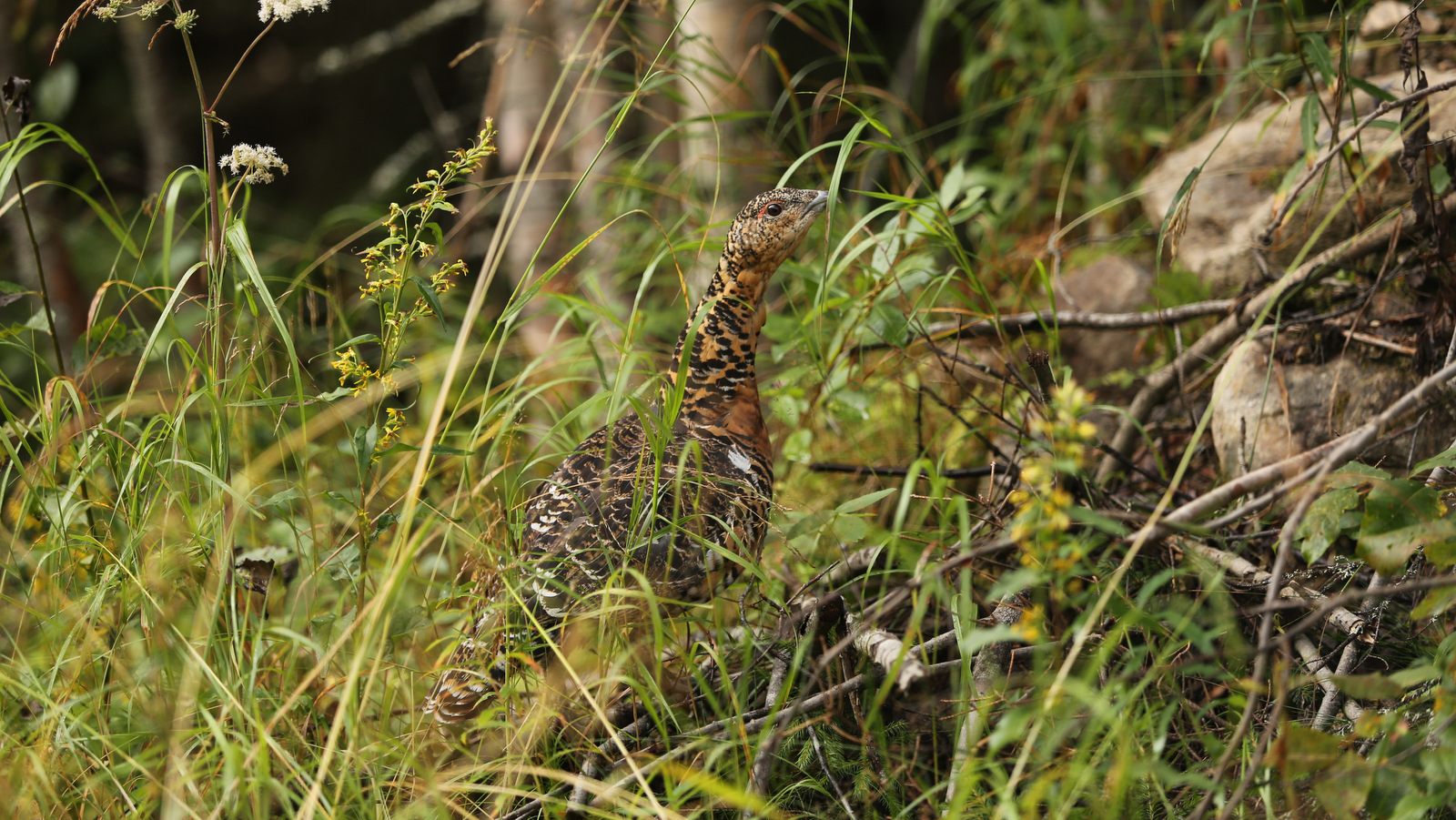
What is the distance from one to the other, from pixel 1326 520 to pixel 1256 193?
1.91 m

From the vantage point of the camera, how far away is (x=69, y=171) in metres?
6.93

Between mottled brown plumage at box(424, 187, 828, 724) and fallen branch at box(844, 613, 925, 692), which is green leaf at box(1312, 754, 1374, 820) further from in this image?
mottled brown plumage at box(424, 187, 828, 724)

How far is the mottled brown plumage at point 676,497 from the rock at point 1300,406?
1192 mm

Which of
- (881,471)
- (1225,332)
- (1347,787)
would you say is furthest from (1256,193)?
(1347,787)

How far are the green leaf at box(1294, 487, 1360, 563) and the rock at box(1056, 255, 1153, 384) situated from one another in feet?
5.06

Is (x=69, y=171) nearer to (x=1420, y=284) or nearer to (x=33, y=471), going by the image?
(x=33, y=471)

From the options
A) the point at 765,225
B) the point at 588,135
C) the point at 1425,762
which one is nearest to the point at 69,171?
the point at 588,135

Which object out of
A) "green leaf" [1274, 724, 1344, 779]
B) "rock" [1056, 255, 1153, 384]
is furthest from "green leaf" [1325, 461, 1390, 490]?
"rock" [1056, 255, 1153, 384]

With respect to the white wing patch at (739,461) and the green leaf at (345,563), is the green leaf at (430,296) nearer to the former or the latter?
the green leaf at (345,563)

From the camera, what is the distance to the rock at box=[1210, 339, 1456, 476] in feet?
7.69

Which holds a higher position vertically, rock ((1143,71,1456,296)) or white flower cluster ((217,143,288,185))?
white flower cluster ((217,143,288,185))

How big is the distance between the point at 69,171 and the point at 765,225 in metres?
6.82

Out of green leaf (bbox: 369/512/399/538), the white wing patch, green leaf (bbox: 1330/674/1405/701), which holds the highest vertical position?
green leaf (bbox: 369/512/399/538)

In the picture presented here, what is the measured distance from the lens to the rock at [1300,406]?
2.34 metres
